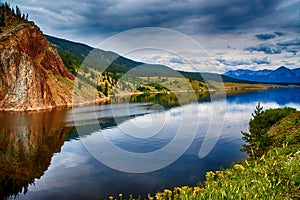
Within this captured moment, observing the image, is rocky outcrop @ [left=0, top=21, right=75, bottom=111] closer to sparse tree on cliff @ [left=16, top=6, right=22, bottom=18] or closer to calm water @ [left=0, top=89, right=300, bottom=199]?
sparse tree on cliff @ [left=16, top=6, right=22, bottom=18]

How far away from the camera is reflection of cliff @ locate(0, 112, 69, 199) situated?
88.6 feet

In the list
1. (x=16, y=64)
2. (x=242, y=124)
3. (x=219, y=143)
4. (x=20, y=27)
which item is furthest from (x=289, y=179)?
(x=20, y=27)

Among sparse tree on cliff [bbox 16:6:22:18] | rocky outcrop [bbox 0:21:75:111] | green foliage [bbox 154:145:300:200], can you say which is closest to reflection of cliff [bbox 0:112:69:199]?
green foliage [bbox 154:145:300:200]

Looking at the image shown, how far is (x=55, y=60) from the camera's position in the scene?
126312 mm

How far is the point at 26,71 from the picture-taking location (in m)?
96.9

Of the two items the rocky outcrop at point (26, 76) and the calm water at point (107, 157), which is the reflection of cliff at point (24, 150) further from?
the rocky outcrop at point (26, 76)

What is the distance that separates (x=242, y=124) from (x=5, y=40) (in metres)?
85.2

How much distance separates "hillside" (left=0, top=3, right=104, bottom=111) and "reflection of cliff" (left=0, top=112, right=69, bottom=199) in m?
34.6

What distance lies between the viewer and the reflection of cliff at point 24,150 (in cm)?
2701

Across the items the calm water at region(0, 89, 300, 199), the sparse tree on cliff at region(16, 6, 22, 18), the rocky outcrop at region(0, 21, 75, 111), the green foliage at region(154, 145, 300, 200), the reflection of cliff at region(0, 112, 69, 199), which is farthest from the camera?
the sparse tree on cliff at region(16, 6, 22, 18)

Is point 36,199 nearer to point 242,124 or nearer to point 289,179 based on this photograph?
point 289,179

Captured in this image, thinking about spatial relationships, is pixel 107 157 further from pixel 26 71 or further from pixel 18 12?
pixel 18 12

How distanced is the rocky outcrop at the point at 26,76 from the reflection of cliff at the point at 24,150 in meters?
34.3

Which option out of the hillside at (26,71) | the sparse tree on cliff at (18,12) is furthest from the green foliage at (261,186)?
the sparse tree on cliff at (18,12)
